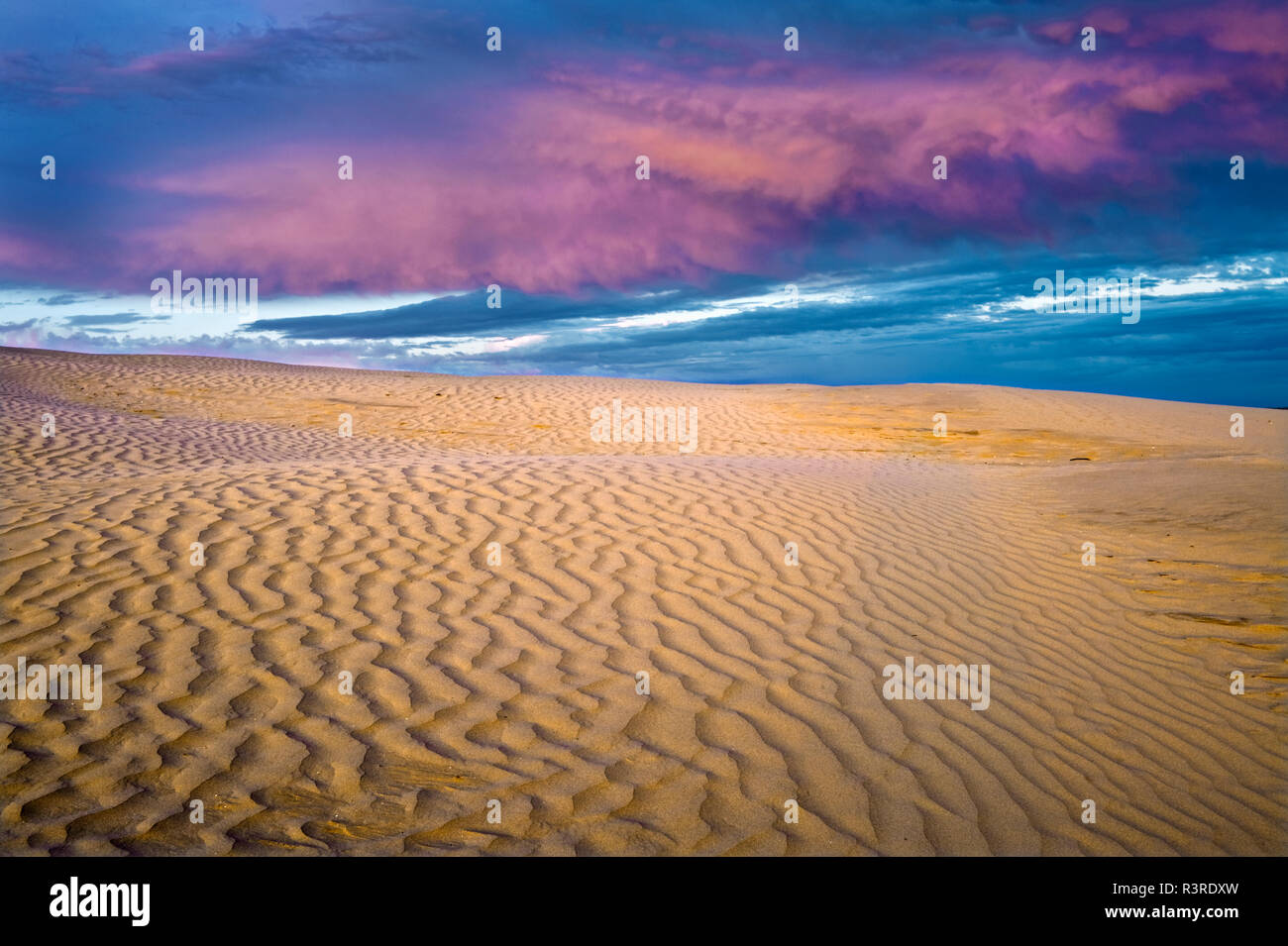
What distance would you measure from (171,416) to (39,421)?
15.7ft

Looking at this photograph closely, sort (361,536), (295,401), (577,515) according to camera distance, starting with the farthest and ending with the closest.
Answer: (295,401) < (577,515) < (361,536)

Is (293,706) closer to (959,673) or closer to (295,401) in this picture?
(959,673)

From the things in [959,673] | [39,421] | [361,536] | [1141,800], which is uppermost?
[39,421]

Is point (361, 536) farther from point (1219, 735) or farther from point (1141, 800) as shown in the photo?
point (1219, 735)

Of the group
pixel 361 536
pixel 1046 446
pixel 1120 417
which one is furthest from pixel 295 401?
pixel 1120 417

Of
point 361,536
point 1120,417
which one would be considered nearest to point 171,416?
point 361,536

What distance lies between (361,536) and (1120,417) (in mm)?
24317

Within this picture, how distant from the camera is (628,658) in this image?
5070 mm

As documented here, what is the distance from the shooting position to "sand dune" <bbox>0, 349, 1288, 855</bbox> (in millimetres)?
3574

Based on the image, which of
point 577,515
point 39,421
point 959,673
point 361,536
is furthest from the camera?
point 39,421

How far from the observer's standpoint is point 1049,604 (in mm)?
6832

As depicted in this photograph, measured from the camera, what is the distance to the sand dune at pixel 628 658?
357 cm

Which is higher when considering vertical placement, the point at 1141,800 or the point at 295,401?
the point at 295,401
